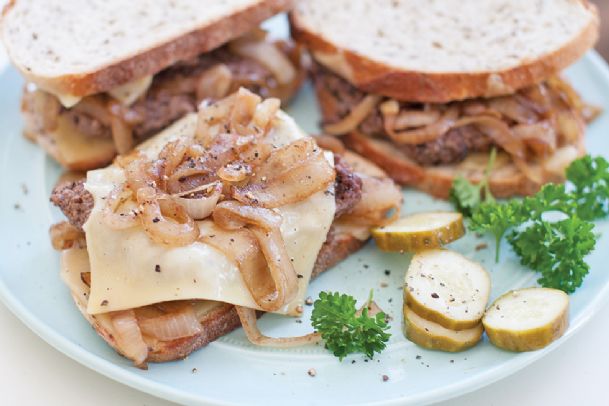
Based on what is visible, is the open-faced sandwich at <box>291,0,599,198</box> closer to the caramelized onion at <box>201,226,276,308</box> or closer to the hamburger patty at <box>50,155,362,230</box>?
the hamburger patty at <box>50,155,362,230</box>

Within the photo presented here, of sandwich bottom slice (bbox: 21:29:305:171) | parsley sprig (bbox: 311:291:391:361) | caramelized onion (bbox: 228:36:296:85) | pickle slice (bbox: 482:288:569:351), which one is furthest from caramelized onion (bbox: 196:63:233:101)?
pickle slice (bbox: 482:288:569:351)

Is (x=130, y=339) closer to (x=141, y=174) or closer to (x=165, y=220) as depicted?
(x=165, y=220)

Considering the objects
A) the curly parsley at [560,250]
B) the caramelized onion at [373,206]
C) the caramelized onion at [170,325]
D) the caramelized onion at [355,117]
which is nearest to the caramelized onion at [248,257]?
the caramelized onion at [170,325]

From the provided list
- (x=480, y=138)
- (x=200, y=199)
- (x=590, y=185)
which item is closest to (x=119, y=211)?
(x=200, y=199)

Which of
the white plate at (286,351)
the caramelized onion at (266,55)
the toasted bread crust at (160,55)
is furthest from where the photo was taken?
the caramelized onion at (266,55)

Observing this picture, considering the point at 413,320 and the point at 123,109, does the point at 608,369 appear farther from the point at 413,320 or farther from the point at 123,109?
the point at 123,109

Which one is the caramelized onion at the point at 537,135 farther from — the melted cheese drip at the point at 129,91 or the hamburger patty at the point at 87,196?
the melted cheese drip at the point at 129,91

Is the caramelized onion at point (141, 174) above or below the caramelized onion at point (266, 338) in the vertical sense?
above

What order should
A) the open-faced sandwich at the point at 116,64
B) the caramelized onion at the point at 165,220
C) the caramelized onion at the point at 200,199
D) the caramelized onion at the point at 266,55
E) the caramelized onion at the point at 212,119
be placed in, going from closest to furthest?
the caramelized onion at the point at 165,220 → the caramelized onion at the point at 200,199 → the caramelized onion at the point at 212,119 → the open-faced sandwich at the point at 116,64 → the caramelized onion at the point at 266,55
